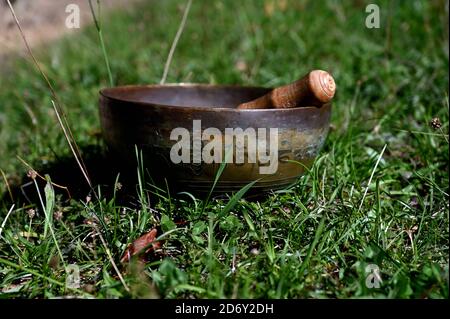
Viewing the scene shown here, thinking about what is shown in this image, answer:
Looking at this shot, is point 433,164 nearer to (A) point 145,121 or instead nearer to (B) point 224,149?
(B) point 224,149

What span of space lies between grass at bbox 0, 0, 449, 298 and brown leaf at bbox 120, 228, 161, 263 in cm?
3

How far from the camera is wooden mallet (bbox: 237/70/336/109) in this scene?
2.03 metres

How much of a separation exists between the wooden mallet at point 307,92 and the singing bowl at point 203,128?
1.8 inches

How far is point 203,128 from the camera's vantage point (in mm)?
1900

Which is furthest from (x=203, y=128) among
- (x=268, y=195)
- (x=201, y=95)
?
(x=201, y=95)

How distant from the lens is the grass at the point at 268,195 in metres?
1.75

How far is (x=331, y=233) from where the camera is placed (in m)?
1.95

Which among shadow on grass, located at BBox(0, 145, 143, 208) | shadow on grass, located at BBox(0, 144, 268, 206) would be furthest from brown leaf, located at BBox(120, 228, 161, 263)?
shadow on grass, located at BBox(0, 145, 143, 208)

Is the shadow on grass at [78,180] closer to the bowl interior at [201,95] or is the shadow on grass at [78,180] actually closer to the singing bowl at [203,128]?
the singing bowl at [203,128]

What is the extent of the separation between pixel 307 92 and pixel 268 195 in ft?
1.31

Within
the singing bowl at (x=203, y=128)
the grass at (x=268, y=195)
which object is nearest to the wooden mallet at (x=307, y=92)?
the singing bowl at (x=203, y=128)

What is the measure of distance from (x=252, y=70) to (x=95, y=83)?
1117 millimetres

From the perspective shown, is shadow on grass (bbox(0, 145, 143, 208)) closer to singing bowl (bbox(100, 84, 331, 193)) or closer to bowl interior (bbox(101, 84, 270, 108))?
singing bowl (bbox(100, 84, 331, 193))

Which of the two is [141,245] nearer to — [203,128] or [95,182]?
[203,128]
